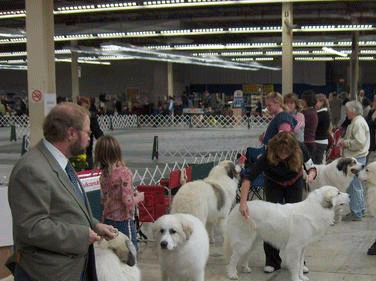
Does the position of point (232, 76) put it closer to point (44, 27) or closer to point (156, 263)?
point (44, 27)

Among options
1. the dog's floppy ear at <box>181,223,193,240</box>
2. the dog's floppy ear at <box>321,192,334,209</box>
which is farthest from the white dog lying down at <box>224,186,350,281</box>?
the dog's floppy ear at <box>181,223,193,240</box>

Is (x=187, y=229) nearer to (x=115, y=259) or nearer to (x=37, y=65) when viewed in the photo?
(x=115, y=259)

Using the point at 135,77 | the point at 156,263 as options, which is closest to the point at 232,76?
the point at 135,77

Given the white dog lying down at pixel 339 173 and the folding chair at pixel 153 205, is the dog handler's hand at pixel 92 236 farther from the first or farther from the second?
the white dog lying down at pixel 339 173

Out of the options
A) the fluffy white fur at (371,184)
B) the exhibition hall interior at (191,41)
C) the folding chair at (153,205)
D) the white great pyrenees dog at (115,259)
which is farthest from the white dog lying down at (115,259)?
A: the exhibition hall interior at (191,41)

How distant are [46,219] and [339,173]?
594cm

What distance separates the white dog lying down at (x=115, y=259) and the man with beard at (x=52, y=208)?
782 mm

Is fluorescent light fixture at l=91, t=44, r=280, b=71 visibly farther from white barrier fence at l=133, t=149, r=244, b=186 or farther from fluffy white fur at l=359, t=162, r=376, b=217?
fluffy white fur at l=359, t=162, r=376, b=217

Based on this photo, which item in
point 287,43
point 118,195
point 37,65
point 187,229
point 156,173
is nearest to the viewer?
point 187,229

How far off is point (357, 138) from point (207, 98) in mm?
23687

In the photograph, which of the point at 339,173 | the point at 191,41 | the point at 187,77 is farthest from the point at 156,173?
the point at 187,77

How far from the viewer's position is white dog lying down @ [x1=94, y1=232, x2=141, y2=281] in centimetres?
332

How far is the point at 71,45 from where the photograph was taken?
2323 cm

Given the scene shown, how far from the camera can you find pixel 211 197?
6.16 metres
